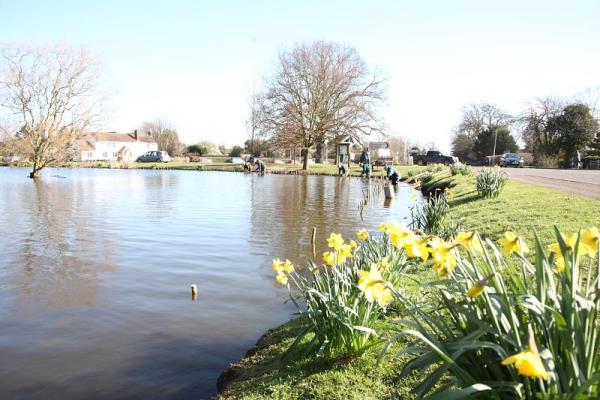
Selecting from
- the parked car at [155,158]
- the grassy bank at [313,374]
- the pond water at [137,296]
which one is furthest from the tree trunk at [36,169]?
the grassy bank at [313,374]

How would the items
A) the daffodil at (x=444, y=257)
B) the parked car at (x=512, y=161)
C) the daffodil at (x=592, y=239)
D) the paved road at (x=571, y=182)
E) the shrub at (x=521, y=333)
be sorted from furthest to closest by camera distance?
the parked car at (x=512, y=161), the paved road at (x=571, y=182), the daffodil at (x=444, y=257), the daffodil at (x=592, y=239), the shrub at (x=521, y=333)

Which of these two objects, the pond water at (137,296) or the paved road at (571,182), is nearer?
the pond water at (137,296)

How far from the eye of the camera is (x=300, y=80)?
47312 millimetres

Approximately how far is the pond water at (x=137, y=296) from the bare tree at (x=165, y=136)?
8382 centimetres

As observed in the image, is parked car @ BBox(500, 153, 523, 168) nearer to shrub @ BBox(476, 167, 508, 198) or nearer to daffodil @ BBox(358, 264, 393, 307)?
shrub @ BBox(476, 167, 508, 198)

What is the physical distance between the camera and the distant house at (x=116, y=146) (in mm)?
93825

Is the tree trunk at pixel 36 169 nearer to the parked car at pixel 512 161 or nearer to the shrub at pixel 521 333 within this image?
the parked car at pixel 512 161

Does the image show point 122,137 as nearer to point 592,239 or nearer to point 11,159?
point 11,159

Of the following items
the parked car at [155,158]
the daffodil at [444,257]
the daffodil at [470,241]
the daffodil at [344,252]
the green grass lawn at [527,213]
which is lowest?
the green grass lawn at [527,213]

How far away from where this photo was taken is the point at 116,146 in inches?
3895

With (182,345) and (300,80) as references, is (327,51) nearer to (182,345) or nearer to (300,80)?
(300,80)

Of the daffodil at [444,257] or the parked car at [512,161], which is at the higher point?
the parked car at [512,161]

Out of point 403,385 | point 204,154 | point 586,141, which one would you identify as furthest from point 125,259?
point 204,154

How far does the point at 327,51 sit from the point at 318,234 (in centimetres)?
3719
